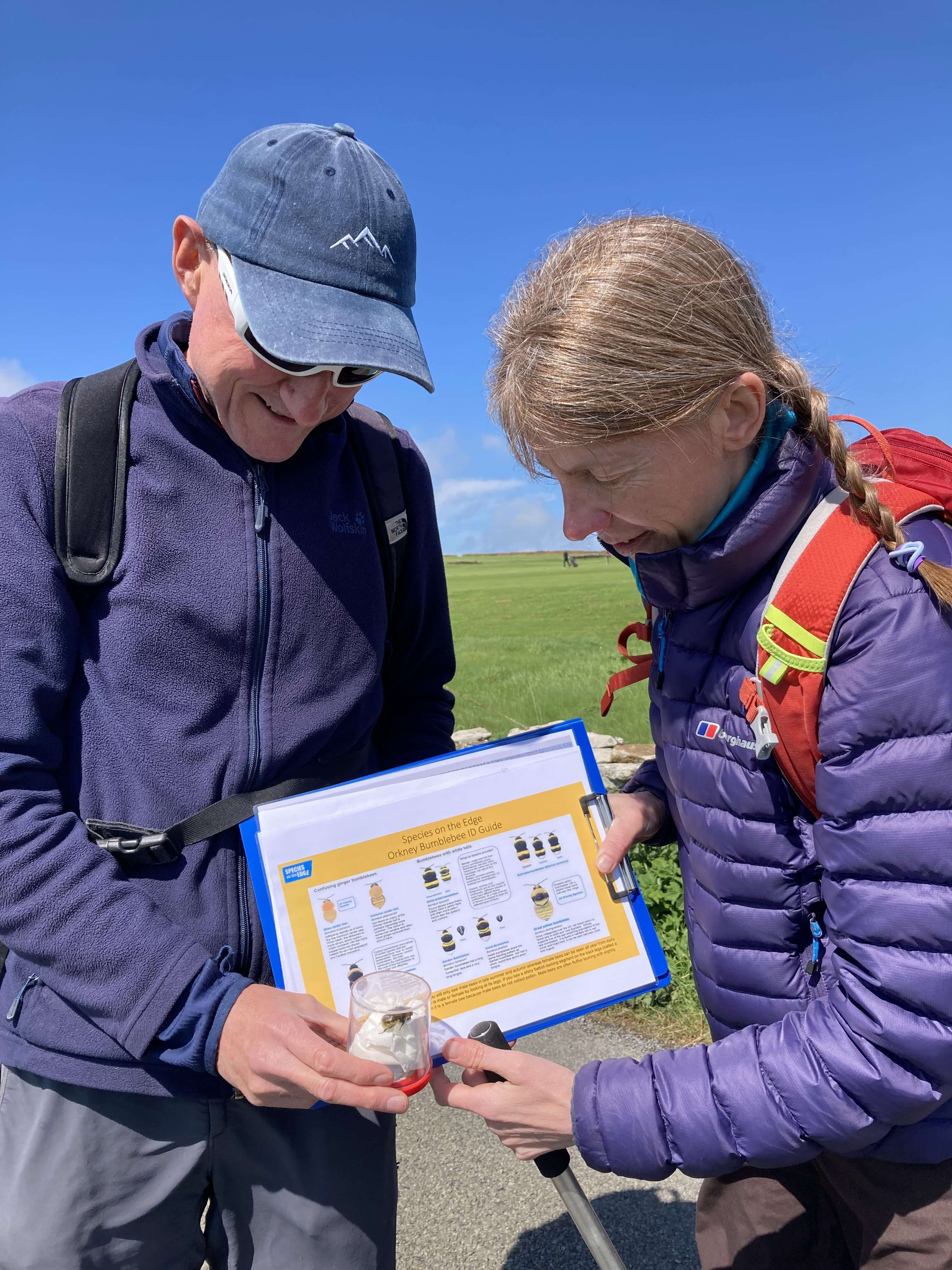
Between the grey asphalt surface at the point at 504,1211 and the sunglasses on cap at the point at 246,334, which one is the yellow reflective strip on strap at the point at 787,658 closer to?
the sunglasses on cap at the point at 246,334

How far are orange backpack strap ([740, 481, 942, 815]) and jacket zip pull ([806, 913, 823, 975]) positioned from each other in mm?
229

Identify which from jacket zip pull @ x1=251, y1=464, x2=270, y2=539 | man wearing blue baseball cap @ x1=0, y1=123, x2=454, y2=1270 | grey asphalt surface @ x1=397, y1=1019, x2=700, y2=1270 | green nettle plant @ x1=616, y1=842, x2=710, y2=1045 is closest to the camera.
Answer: man wearing blue baseball cap @ x1=0, y1=123, x2=454, y2=1270

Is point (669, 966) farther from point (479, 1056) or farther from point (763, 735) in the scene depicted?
point (763, 735)

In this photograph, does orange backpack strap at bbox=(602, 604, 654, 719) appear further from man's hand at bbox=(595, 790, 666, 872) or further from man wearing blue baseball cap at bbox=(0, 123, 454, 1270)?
man wearing blue baseball cap at bbox=(0, 123, 454, 1270)

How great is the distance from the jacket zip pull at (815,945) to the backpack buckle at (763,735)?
31cm

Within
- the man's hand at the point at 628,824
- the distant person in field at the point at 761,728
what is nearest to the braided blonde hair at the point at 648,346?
the distant person in field at the point at 761,728

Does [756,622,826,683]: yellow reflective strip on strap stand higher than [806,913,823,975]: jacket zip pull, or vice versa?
[756,622,826,683]: yellow reflective strip on strap

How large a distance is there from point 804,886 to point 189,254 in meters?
1.71

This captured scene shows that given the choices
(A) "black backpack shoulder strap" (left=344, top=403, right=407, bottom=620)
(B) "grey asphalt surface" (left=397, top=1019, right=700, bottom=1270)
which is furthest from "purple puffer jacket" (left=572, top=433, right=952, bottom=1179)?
(B) "grey asphalt surface" (left=397, top=1019, right=700, bottom=1270)

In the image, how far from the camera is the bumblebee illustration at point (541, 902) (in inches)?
75.2

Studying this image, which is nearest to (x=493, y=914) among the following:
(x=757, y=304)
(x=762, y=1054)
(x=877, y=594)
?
(x=762, y=1054)

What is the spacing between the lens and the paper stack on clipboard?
1.79 meters

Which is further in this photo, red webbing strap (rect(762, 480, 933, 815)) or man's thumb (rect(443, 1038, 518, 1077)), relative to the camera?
man's thumb (rect(443, 1038, 518, 1077))

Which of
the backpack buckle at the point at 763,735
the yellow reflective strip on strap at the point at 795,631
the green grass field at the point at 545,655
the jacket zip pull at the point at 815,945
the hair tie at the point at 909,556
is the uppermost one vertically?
the hair tie at the point at 909,556
